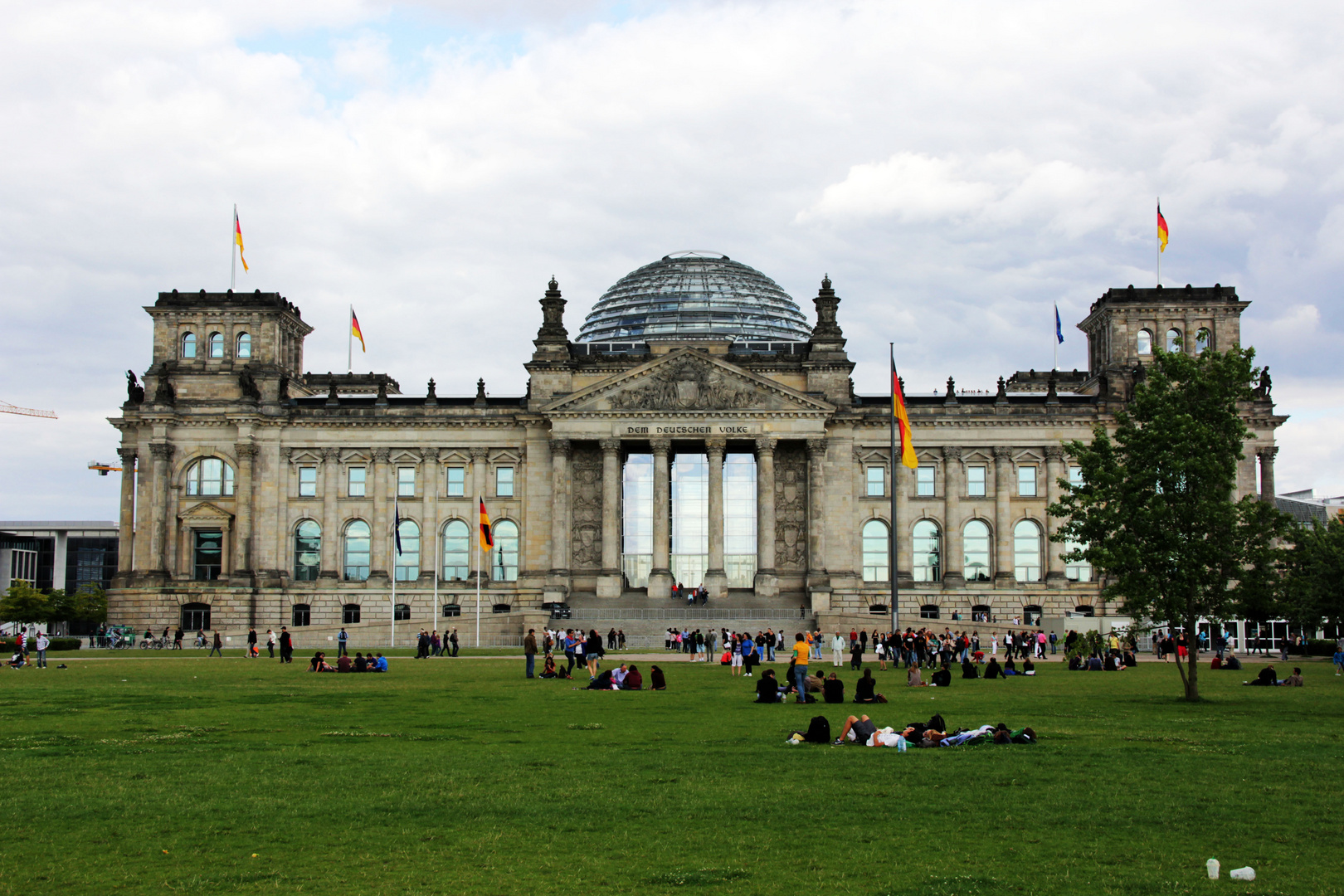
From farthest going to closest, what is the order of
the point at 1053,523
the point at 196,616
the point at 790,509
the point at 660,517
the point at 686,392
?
the point at 790,509 → the point at 1053,523 → the point at 196,616 → the point at 686,392 → the point at 660,517

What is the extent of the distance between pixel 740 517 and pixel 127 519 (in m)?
42.7

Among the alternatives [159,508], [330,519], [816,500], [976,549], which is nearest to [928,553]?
[976,549]

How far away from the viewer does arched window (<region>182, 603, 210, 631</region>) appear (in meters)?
91.1

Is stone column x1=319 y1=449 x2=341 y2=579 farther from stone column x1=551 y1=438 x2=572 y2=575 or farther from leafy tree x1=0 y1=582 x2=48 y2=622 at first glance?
leafy tree x1=0 y1=582 x2=48 y2=622

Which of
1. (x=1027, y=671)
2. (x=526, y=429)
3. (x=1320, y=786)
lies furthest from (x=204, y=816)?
(x=526, y=429)

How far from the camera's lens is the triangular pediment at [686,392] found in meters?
89.1

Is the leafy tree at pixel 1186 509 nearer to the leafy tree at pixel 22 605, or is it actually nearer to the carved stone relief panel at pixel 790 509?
the carved stone relief panel at pixel 790 509

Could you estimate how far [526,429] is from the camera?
93375mm

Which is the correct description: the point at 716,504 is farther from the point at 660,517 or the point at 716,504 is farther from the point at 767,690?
the point at 767,690

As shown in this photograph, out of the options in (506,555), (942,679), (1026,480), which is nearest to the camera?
(942,679)

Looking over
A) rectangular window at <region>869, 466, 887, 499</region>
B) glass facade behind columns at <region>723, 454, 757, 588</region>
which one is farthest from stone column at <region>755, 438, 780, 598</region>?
rectangular window at <region>869, 466, 887, 499</region>

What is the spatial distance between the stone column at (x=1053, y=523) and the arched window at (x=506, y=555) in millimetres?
36649

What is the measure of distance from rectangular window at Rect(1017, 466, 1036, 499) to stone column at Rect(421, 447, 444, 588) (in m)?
40.6

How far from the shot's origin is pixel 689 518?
312 ft
